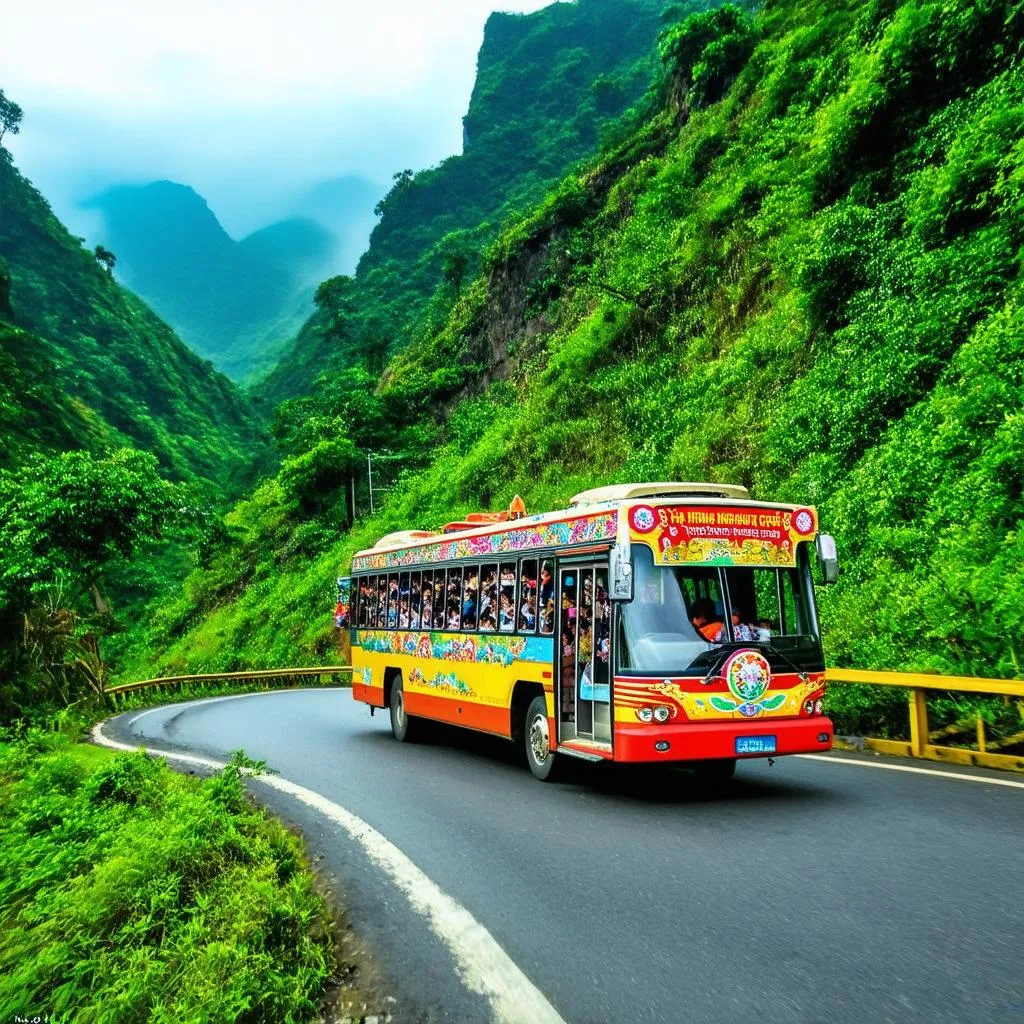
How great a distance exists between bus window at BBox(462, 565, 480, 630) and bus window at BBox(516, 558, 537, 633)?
1.28 metres

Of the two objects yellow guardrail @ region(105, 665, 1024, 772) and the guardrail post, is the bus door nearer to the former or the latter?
yellow guardrail @ region(105, 665, 1024, 772)

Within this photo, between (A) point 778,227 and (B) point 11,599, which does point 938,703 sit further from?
(A) point 778,227

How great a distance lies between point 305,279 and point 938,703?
204 m

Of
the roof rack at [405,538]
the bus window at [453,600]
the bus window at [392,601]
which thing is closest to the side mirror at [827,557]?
the bus window at [453,600]

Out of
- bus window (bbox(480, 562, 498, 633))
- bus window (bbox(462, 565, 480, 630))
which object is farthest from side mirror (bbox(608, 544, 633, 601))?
bus window (bbox(462, 565, 480, 630))

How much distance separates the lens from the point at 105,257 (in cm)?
8950

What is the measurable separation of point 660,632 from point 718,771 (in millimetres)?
2105

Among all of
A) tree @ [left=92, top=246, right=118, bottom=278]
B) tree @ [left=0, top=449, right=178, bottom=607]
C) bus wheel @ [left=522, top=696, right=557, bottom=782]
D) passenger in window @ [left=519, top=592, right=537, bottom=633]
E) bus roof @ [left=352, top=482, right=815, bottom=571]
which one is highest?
tree @ [left=92, top=246, right=118, bottom=278]

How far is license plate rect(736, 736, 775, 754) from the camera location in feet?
25.7

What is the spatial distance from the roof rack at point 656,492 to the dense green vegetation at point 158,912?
4.73 metres

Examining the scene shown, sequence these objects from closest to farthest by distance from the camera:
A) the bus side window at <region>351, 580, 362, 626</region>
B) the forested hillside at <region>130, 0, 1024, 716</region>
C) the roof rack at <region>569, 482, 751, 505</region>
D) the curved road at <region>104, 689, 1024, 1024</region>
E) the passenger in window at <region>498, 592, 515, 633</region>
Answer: the curved road at <region>104, 689, 1024, 1024</region> → the roof rack at <region>569, 482, 751, 505</region> → the passenger in window at <region>498, 592, 515, 633</region> → the forested hillside at <region>130, 0, 1024, 716</region> → the bus side window at <region>351, 580, 362, 626</region>

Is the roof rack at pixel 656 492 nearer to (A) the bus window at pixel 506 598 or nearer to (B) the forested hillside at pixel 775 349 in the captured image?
(A) the bus window at pixel 506 598

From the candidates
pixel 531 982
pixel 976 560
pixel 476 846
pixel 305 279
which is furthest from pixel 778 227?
pixel 305 279

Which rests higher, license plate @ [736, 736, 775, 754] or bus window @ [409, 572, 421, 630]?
bus window @ [409, 572, 421, 630]
